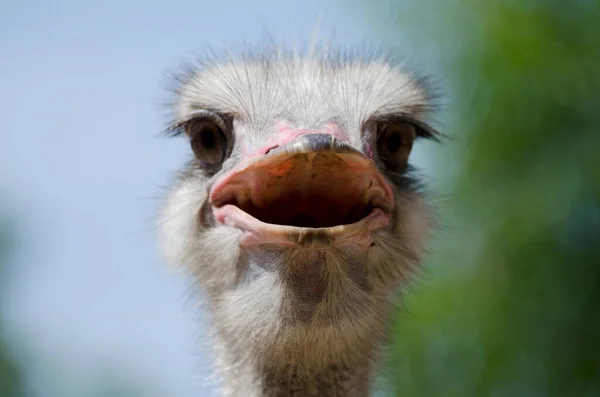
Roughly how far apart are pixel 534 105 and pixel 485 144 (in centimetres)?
87

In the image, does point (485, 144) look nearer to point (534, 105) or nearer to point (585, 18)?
point (534, 105)

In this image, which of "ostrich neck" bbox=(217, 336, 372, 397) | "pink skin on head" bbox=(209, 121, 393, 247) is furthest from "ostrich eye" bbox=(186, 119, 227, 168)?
"ostrich neck" bbox=(217, 336, 372, 397)

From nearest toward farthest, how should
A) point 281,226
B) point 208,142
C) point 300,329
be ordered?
point 281,226, point 300,329, point 208,142

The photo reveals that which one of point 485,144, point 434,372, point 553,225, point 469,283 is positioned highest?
point 485,144

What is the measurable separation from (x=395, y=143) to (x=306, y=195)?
1.84ft

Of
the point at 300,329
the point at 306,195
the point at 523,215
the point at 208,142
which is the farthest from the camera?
the point at 523,215

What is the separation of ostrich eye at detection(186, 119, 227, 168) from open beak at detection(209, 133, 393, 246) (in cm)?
26

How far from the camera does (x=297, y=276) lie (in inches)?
75.5

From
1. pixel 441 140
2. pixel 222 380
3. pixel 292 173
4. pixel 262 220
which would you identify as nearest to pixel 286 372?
pixel 222 380

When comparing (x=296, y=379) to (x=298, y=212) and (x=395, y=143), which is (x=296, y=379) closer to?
(x=298, y=212)

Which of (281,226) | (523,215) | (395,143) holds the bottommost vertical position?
(523,215)

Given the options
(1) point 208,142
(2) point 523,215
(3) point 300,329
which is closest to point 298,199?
(3) point 300,329

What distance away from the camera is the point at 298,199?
195 cm

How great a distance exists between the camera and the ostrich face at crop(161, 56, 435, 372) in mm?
1876
